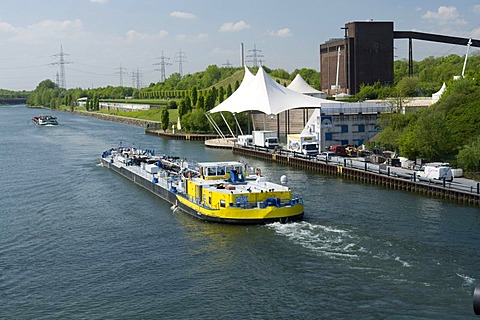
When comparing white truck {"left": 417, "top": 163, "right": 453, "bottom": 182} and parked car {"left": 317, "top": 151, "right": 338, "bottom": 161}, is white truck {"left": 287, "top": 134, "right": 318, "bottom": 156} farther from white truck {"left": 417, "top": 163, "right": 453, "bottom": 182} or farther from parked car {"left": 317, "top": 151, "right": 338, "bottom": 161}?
white truck {"left": 417, "top": 163, "right": 453, "bottom": 182}

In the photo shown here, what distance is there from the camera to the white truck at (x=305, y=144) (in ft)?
181

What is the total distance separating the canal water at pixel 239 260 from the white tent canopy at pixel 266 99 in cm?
2383

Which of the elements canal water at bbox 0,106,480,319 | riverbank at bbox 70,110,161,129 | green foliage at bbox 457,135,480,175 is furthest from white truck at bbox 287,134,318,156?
riverbank at bbox 70,110,161,129

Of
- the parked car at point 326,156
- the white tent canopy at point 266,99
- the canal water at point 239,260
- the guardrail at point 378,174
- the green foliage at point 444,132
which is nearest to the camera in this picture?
the canal water at point 239,260

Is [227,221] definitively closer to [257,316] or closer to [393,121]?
[257,316]

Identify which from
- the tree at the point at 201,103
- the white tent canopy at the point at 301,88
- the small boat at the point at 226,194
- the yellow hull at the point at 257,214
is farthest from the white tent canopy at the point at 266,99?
the yellow hull at the point at 257,214

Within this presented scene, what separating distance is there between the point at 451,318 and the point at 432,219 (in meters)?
12.4

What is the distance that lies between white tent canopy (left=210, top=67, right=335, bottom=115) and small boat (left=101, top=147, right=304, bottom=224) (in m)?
22.3

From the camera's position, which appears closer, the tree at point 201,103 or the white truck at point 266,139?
the white truck at point 266,139

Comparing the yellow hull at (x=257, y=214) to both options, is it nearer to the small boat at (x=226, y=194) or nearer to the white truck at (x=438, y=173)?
the small boat at (x=226, y=194)

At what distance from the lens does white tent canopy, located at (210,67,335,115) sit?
2486 inches

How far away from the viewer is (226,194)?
30422 mm

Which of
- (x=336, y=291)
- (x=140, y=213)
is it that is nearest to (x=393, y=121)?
(x=140, y=213)

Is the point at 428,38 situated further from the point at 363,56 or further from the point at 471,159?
the point at 471,159
